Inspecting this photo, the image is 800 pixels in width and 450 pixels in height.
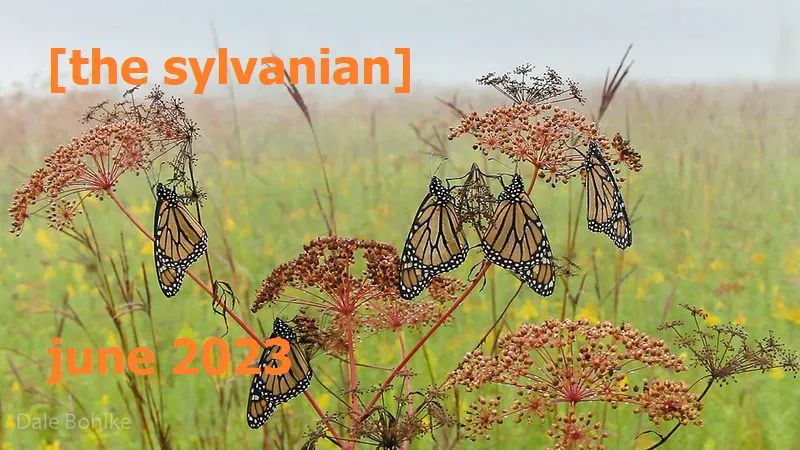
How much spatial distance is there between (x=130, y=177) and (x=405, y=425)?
781 centimetres

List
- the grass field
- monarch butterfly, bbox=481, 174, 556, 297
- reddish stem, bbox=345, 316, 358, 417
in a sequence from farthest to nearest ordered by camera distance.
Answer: the grass field < reddish stem, bbox=345, 316, 358, 417 < monarch butterfly, bbox=481, 174, 556, 297

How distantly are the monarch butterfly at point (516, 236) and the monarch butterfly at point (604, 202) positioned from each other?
14 cm

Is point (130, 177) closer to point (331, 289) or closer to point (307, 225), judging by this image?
point (307, 225)

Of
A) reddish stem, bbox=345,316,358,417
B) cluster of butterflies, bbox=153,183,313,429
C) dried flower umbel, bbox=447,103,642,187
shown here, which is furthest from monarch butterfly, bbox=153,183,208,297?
dried flower umbel, bbox=447,103,642,187

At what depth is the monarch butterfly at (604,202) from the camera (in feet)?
4.57

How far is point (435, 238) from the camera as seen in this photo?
1345 millimetres


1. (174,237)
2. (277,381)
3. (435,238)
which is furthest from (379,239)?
(435,238)

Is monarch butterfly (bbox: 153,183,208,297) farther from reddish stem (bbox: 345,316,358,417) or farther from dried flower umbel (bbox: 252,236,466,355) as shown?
reddish stem (bbox: 345,316,358,417)

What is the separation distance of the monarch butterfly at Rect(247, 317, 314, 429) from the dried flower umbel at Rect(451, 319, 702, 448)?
1.14ft

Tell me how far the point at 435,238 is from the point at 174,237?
0.53 metres

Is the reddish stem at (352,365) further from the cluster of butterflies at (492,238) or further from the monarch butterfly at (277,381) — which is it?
the cluster of butterflies at (492,238)

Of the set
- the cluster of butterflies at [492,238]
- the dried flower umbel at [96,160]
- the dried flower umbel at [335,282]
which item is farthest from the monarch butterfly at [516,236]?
the dried flower umbel at [96,160]

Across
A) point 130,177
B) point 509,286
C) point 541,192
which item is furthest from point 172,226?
point 130,177

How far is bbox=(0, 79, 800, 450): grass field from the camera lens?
309 cm
